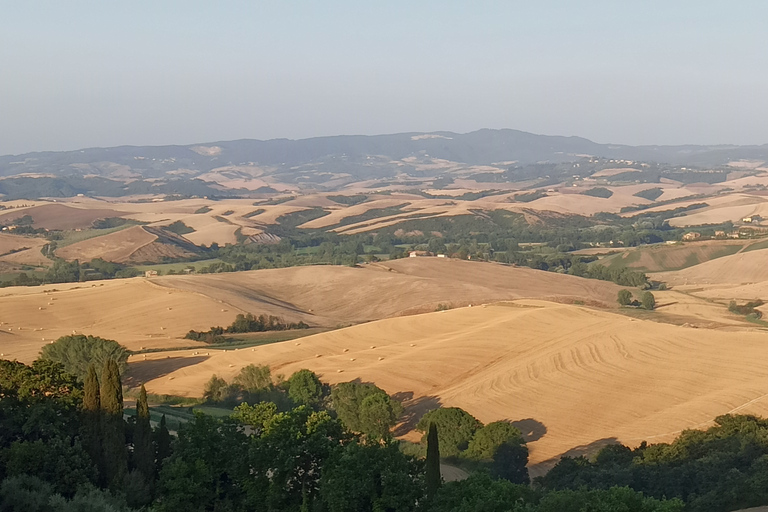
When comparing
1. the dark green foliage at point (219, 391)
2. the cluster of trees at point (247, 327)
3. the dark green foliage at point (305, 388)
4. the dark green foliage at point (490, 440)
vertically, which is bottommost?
the cluster of trees at point (247, 327)

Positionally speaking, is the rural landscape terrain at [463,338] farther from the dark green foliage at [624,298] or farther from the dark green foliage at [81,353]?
the dark green foliage at [81,353]

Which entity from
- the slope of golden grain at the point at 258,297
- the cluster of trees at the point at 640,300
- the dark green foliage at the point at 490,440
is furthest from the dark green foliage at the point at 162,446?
the cluster of trees at the point at 640,300

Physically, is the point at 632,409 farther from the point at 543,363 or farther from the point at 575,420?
the point at 543,363

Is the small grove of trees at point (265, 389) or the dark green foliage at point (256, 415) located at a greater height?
the dark green foliage at point (256, 415)

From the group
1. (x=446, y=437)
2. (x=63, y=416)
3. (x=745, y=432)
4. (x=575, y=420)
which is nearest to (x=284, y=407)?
(x=446, y=437)

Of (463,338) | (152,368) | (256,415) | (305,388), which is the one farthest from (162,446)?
(463,338)

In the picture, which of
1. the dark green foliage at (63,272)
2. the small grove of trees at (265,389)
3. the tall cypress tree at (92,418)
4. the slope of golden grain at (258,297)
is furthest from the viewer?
the dark green foliage at (63,272)

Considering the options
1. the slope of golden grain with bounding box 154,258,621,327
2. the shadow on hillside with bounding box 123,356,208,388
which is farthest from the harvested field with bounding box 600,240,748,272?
the shadow on hillside with bounding box 123,356,208,388
